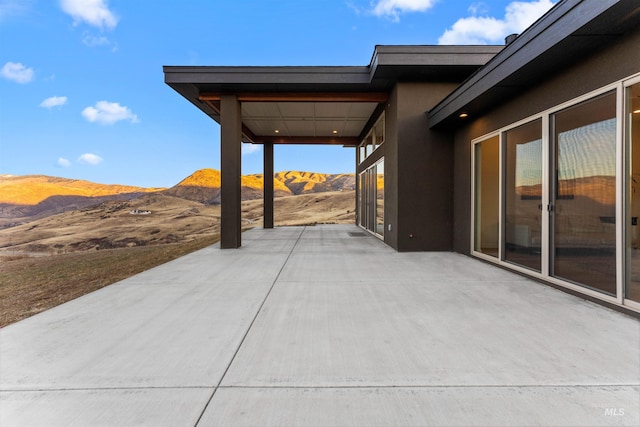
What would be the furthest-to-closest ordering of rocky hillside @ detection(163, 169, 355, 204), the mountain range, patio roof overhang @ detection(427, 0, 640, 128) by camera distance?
rocky hillside @ detection(163, 169, 355, 204), the mountain range, patio roof overhang @ detection(427, 0, 640, 128)

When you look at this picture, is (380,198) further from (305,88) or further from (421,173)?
(305,88)

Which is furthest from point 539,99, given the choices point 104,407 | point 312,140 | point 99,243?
point 99,243

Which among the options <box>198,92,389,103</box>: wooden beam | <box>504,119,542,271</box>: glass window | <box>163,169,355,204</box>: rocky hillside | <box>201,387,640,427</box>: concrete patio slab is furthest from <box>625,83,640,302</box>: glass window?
<box>163,169,355,204</box>: rocky hillside

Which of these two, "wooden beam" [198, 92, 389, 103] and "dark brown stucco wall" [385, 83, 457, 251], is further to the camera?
"wooden beam" [198, 92, 389, 103]

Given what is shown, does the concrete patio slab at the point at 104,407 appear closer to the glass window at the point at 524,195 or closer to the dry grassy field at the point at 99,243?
the dry grassy field at the point at 99,243

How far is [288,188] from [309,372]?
48.3m

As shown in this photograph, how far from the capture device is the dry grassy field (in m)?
4.48

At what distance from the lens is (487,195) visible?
5430 millimetres

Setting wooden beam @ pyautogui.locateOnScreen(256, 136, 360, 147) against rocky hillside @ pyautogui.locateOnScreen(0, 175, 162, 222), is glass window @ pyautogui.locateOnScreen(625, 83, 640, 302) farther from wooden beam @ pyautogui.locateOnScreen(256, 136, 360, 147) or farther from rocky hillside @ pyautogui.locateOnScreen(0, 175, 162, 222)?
rocky hillside @ pyautogui.locateOnScreen(0, 175, 162, 222)

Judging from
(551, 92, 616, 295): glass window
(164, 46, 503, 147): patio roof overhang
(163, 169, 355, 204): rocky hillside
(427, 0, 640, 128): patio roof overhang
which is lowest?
(551, 92, 616, 295): glass window

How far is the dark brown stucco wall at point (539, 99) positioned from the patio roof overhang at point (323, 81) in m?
1.47

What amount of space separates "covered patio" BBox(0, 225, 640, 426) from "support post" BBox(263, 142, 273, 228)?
8700mm

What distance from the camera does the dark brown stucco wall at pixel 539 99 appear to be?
9.43 ft

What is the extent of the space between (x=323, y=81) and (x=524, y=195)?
15.3ft
